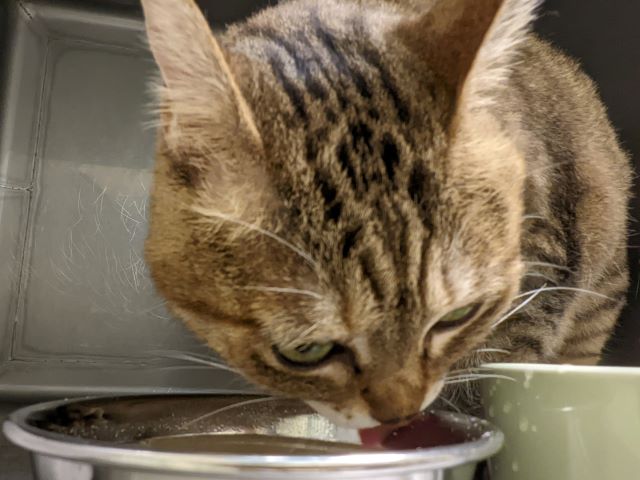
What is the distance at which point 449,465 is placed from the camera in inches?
21.8

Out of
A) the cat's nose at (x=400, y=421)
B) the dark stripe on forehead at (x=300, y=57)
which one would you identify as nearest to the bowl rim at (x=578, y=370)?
the cat's nose at (x=400, y=421)

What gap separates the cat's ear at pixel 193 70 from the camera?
566 mm

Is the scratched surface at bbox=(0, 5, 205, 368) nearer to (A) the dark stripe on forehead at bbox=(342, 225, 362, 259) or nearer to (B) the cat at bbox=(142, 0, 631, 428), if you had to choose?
(B) the cat at bbox=(142, 0, 631, 428)

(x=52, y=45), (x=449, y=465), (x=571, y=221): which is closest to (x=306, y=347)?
(x=449, y=465)

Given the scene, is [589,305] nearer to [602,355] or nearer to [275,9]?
[602,355]

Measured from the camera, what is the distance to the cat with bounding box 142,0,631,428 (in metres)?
0.60

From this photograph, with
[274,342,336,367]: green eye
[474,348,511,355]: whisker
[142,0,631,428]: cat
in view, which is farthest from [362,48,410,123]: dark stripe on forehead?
[474,348,511,355]: whisker

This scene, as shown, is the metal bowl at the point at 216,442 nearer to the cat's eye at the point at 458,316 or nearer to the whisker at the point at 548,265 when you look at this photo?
the cat's eye at the point at 458,316

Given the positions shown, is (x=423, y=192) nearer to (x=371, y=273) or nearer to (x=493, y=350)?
(x=371, y=273)

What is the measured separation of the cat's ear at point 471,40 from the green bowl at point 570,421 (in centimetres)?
27

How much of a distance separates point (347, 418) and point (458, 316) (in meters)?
0.15

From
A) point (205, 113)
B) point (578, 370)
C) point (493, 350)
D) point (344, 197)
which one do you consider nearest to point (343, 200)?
point (344, 197)

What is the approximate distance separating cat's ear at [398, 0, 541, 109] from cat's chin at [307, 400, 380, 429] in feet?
1.03

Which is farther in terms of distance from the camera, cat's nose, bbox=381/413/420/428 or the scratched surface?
the scratched surface
